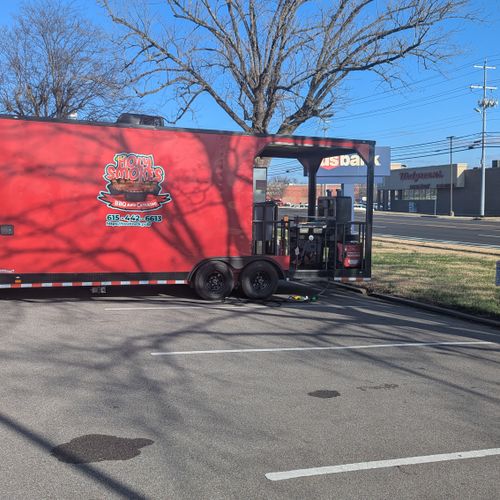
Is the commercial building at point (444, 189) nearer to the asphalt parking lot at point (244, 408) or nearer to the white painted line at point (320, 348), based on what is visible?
the white painted line at point (320, 348)

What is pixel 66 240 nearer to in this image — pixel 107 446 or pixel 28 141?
pixel 28 141

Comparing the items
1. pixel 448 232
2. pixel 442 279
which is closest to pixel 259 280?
pixel 442 279

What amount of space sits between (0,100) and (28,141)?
17276mm

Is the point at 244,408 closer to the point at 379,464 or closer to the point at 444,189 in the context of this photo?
the point at 379,464

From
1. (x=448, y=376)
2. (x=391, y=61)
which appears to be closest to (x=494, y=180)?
(x=391, y=61)

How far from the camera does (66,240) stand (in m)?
10.9

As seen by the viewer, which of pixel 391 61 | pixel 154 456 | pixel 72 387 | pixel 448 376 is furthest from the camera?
pixel 391 61

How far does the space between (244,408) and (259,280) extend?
265 inches

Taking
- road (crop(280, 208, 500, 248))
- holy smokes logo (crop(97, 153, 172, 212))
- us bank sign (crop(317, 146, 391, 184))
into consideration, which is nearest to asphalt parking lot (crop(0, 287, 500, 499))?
holy smokes logo (crop(97, 153, 172, 212))

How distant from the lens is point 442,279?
1487cm

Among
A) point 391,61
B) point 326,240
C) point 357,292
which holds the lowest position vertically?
point 357,292

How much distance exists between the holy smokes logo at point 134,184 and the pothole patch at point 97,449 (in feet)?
22.9

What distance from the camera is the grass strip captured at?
11.8 metres

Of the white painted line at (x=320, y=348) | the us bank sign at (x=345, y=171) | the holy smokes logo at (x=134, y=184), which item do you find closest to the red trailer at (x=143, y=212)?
the holy smokes logo at (x=134, y=184)
